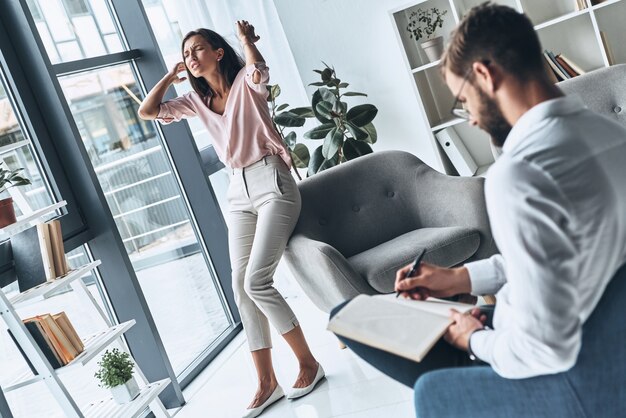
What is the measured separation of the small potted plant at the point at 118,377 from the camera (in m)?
2.95

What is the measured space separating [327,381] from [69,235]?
128cm

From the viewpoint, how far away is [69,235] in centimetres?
320

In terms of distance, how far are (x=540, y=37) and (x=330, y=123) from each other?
5.09 feet

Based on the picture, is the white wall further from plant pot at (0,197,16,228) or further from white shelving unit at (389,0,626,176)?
plant pot at (0,197,16,228)

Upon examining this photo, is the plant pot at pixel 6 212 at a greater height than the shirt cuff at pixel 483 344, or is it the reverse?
the plant pot at pixel 6 212

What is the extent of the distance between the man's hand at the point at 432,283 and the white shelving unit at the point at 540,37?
3.17 metres

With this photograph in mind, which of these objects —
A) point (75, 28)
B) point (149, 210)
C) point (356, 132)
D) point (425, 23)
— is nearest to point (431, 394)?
point (149, 210)

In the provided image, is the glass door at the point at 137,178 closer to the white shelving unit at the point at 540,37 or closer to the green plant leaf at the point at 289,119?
the green plant leaf at the point at 289,119

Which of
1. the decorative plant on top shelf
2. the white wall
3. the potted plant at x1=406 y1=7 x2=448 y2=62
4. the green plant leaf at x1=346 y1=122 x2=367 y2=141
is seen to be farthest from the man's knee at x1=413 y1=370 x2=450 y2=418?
the potted plant at x1=406 y1=7 x2=448 y2=62

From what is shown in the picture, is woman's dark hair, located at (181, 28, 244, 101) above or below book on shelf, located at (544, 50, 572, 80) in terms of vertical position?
above

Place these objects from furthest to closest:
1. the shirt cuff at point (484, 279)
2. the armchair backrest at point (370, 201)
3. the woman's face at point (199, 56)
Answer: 1. the armchair backrest at point (370, 201)
2. the woman's face at point (199, 56)
3. the shirt cuff at point (484, 279)

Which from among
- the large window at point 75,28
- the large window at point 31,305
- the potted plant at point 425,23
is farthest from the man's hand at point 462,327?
the potted plant at point 425,23

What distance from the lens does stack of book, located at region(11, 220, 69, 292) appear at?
2797 millimetres

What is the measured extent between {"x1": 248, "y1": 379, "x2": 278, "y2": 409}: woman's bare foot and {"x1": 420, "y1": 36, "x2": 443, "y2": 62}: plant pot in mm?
2590
